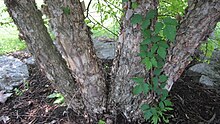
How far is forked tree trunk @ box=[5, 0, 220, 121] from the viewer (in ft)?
5.04

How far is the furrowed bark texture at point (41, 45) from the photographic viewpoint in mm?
1720

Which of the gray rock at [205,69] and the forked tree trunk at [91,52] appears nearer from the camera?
the forked tree trunk at [91,52]

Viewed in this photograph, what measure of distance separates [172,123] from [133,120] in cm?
31

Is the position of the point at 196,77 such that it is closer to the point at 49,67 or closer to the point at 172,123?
the point at 172,123

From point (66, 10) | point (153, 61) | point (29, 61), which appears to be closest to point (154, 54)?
point (153, 61)

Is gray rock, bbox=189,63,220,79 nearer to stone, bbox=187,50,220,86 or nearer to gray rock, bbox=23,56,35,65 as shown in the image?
stone, bbox=187,50,220,86

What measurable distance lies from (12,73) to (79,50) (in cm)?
157

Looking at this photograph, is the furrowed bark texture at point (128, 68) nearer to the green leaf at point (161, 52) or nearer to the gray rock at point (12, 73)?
the green leaf at point (161, 52)

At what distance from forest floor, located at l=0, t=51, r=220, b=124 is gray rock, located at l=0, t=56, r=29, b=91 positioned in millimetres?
206

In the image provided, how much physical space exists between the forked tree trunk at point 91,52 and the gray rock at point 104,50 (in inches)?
43.6

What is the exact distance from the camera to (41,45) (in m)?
1.84

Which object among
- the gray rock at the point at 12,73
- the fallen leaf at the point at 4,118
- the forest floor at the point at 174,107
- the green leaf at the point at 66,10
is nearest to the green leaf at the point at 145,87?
the forest floor at the point at 174,107

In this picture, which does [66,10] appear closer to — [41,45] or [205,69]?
[41,45]

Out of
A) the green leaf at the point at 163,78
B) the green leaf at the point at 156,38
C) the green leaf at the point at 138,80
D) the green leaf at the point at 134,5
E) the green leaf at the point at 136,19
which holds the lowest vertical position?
the green leaf at the point at 163,78
